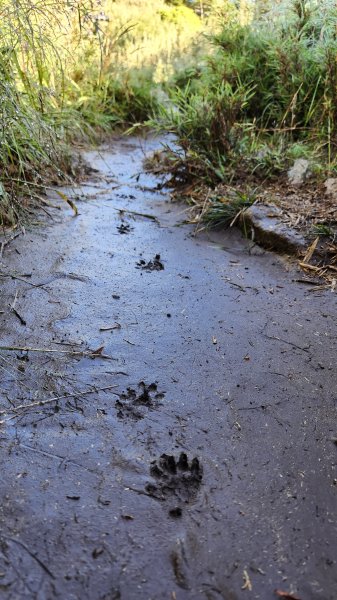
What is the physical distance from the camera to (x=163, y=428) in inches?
63.1

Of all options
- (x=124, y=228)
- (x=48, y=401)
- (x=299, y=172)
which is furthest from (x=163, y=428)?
(x=299, y=172)

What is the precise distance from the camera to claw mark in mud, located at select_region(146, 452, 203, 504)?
4.47ft

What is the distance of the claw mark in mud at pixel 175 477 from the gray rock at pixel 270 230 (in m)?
1.81

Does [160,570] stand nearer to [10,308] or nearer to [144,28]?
[10,308]

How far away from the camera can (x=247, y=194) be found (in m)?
3.46

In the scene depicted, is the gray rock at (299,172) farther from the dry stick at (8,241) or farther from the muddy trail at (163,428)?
the dry stick at (8,241)

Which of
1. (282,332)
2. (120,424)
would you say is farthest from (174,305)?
(120,424)

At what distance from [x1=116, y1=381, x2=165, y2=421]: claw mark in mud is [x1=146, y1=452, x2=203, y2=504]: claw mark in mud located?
0.71ft

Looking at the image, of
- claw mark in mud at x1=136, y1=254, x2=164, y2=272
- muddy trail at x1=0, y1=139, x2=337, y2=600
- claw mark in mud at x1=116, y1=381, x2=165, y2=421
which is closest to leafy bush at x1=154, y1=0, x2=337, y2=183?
claw mark in mud at x1=136, y1=254, x2=164, y2=272

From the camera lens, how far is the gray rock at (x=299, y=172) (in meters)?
3.63

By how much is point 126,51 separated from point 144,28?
42.7 inches

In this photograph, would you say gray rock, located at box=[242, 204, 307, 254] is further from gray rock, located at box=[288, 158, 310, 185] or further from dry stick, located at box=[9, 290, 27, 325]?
dry stick, located at box=[9, 290, 27, 325]

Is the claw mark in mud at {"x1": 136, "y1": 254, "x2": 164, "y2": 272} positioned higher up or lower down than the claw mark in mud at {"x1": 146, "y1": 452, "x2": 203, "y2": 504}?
lower down

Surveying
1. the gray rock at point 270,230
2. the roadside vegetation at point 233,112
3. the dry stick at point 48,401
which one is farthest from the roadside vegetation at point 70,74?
the gray rock at point 270,230
